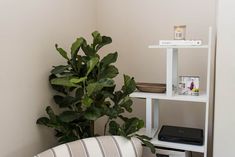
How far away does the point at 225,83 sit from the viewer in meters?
1.67

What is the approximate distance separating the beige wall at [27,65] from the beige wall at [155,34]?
22.8 inches

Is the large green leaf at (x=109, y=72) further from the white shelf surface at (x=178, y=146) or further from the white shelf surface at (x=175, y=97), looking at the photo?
the white shelf surface at (x=178, y=146)

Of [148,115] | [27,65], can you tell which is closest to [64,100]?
[27,65]

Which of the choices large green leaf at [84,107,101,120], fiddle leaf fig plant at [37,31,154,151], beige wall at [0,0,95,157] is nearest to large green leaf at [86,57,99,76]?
fiddle leaf fig plant at [37,31,154,151]

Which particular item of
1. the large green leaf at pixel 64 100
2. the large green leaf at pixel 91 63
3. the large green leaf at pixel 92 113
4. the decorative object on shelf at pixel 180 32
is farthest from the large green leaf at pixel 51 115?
the decorative object on shelf at pixel 180 32

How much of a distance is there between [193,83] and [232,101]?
293mm

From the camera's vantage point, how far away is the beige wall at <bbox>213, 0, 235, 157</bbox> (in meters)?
1.63

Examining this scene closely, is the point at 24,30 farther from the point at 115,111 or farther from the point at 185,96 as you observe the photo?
the point at 185,96

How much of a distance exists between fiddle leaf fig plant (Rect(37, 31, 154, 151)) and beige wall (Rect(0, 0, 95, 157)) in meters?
0.09

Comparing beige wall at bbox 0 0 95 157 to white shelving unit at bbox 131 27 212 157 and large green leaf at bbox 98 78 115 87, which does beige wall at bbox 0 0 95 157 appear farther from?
white shelving unit at bbox 131 27 212 157

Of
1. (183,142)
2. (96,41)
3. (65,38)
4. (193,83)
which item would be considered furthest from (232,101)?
(65,38)

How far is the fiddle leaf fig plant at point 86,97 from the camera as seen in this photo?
1.69 m

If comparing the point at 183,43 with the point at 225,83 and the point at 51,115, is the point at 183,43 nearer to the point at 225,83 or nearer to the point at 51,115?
the point at 225,83

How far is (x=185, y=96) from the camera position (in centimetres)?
183
